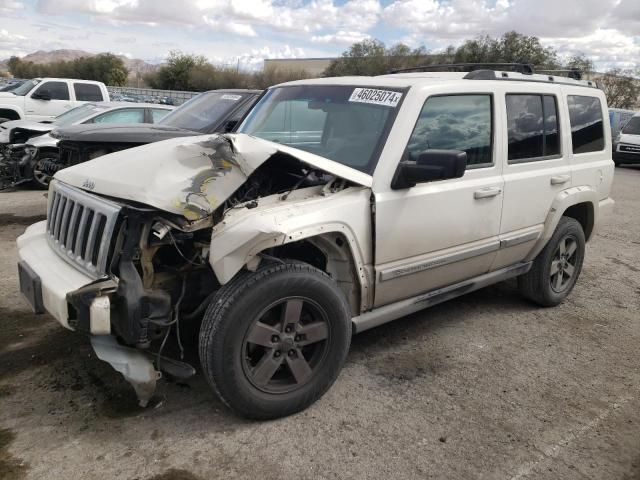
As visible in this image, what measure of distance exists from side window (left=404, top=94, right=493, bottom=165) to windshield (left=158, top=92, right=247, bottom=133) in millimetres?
4082

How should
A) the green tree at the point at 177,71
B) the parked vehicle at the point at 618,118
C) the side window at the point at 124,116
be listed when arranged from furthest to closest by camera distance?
the green tree at the point at 177,71 → the parked vehicle at the point at 618,118 → the side window at the point at 124,116

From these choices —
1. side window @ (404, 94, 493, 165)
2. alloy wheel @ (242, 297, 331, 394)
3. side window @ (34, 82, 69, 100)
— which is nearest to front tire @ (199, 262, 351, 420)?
alloy wheel @ (242, 297, 331, 394)

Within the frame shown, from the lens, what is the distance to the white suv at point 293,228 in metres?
2.79

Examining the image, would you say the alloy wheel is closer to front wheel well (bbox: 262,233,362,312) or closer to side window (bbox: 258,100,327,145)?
front wheel well (bbox: 262,233,362,312)

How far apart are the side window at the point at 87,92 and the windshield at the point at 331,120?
37.4 feet

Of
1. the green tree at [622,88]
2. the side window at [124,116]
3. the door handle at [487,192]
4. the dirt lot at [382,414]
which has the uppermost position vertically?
the green tree at [622,88]

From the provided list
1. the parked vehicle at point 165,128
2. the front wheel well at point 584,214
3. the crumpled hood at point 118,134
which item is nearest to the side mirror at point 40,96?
the parked vehicle at point 165,128

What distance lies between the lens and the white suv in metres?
2.79

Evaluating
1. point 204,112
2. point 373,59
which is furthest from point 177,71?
point 204,112

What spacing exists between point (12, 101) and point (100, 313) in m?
13.0

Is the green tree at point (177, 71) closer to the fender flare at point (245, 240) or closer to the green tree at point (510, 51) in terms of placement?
the green tree at point (510, 51)

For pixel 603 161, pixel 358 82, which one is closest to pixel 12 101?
pixel 358 82

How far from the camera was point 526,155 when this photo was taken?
4250 millimetres

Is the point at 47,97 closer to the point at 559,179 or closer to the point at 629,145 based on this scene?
the point at 559,179
